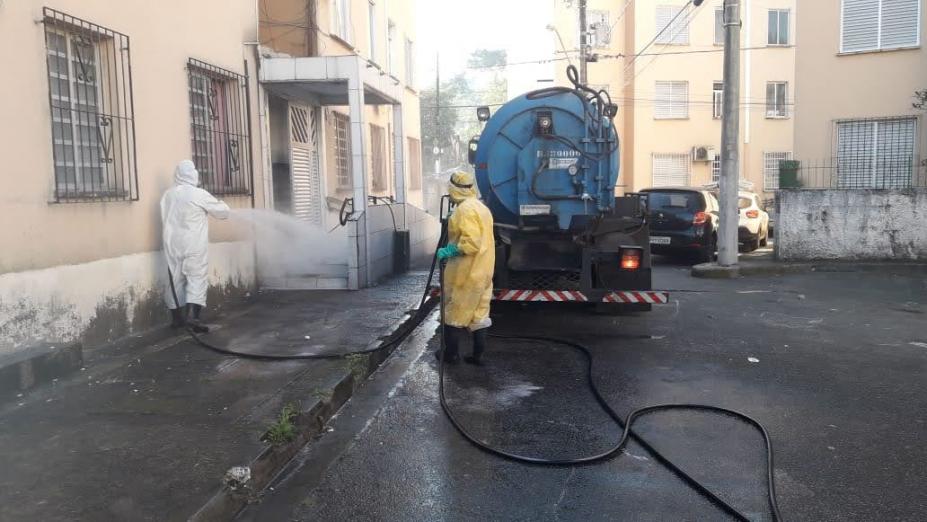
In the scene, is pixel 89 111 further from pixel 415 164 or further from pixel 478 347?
pixel 415 164

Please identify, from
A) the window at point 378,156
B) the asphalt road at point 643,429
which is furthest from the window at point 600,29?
the asphalt road at point 643,429

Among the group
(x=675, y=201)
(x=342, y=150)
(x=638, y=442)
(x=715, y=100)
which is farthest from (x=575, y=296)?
(x=715, y=100)

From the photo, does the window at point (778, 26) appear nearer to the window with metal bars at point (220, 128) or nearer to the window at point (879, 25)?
the window at point (879, 25)

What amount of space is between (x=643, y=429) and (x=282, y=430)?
2.34 m

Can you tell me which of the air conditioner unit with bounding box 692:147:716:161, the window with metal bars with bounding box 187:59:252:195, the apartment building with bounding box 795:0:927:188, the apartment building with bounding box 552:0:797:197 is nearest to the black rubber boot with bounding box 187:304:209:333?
the window with metal bars with bounding box 187:59:252:195

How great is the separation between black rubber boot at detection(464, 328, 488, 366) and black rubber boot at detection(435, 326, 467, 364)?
0.44 feet

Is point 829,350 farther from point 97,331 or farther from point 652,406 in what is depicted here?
point 97,331

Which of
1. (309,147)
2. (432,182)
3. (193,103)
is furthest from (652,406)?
(432,182)

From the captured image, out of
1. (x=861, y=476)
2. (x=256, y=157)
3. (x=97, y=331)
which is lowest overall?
(x=861, y=476)

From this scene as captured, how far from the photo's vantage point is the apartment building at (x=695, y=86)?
101 ft

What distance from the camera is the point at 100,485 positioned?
382 centimetres

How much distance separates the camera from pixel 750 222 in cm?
1644

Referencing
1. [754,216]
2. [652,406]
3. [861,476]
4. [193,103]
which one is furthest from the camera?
[754,216]

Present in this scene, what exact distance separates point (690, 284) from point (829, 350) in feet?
15.2
